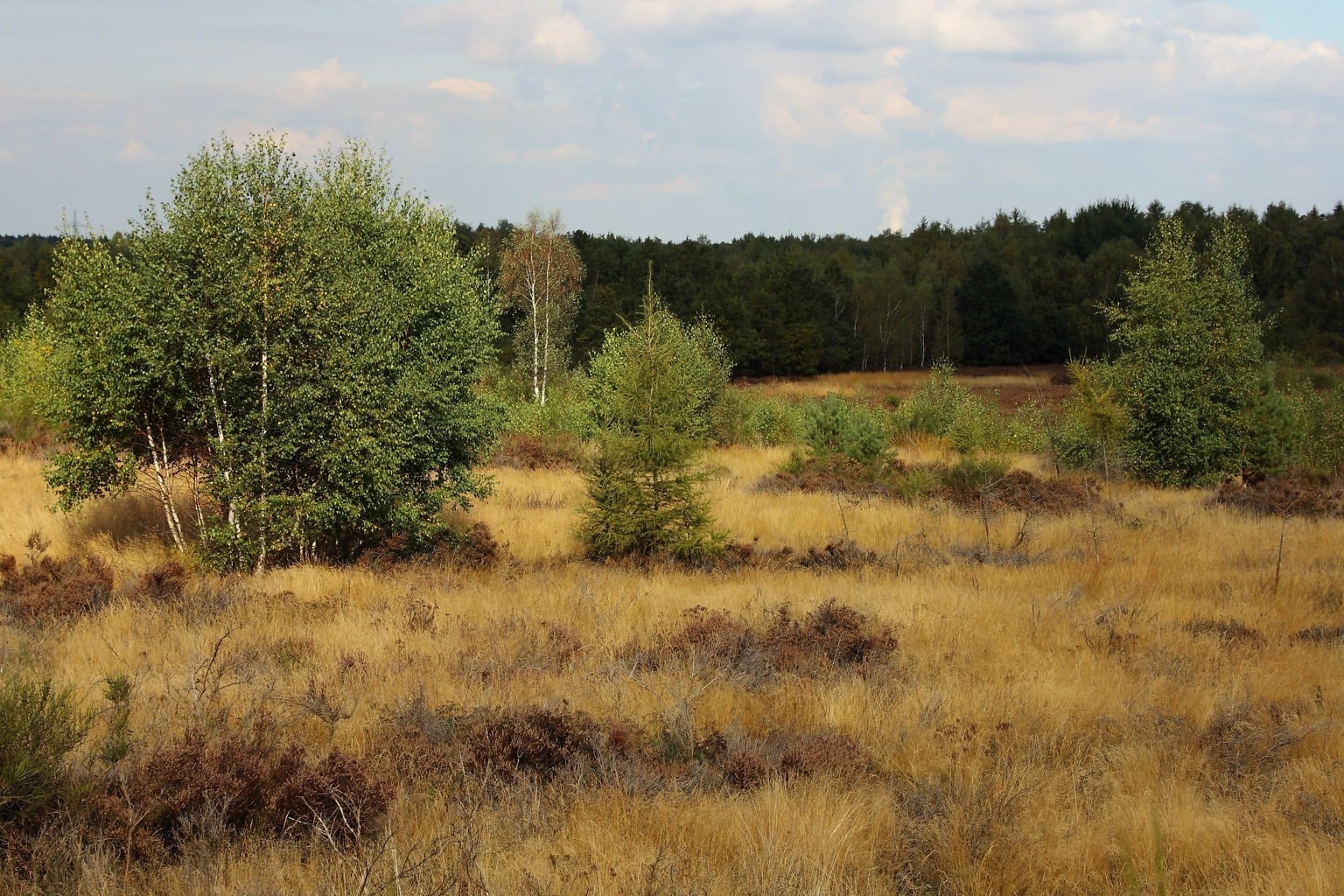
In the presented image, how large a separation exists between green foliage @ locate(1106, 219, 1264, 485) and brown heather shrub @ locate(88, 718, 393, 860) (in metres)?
18.3

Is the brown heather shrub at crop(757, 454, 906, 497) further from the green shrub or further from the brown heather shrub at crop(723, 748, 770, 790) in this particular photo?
the brown heather shrub at crop(723, 748, 770, 790)

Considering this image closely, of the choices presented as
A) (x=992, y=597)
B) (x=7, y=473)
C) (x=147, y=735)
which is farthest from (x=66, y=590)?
(x=7, y=473)

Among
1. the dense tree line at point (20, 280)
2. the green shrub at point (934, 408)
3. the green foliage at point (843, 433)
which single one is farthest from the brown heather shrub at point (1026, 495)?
the dense tree line at point (20, 280)

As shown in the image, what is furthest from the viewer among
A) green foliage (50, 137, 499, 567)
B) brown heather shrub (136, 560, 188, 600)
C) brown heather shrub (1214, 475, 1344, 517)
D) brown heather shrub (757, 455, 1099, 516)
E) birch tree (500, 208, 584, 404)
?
birch tree (500, 208, 584, 404)

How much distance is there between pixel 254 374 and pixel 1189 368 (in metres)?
17.2

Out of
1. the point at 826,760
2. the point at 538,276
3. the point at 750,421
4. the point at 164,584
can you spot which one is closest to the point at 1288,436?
the point at 750,421

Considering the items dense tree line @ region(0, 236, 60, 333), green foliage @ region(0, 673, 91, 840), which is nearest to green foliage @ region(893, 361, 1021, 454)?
green foliage @ region(0, 673, 91, 840)

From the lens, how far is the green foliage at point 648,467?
40.7 feet

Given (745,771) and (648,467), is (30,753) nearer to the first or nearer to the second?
(745,771)

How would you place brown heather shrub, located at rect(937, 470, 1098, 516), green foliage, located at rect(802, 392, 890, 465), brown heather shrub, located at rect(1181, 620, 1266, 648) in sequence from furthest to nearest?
green foliage, located at rect(802, 392, 890, 465)
brown heather shrub, located at rect(937, 470, 1098, 516)
brown heather shrub, located at rect(1181, 620, 1266, 648)

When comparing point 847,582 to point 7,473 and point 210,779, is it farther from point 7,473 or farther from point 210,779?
point 7,473

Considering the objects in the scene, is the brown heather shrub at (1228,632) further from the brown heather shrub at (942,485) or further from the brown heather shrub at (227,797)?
the brown heather shrub at (227,797)

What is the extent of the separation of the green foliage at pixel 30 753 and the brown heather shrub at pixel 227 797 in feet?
0.76

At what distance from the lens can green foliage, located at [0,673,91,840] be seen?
4.72m
